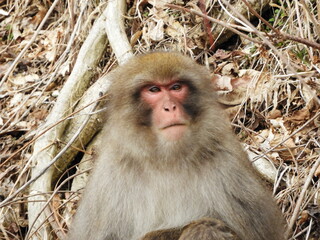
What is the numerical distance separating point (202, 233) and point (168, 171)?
48cm

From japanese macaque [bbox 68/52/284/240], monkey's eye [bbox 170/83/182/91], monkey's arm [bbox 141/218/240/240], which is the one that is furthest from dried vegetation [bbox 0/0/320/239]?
monkey's arm [bbox 141/218/240/240]

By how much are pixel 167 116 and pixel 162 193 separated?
62 cm

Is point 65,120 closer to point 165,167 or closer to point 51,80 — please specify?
point 51,80

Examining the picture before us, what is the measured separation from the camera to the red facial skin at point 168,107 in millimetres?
3555

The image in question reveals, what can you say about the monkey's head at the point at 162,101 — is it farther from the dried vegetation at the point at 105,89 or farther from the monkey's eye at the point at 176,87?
the dried vegetation at the point at 105,89

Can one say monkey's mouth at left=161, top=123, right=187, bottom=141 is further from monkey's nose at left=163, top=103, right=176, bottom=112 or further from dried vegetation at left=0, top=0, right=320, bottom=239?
dried vegetation at left=0, top=0, right=320, bottom=239

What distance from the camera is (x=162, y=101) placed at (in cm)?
362

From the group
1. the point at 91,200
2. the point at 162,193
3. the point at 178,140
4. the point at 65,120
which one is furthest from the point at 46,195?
the point at 178,140

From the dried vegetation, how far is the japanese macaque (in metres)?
0.85

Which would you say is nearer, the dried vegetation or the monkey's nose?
the monkey's nose

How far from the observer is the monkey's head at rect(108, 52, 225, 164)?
142 inches

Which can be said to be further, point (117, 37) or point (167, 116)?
point (117, 37)

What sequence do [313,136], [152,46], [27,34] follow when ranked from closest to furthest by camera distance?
[313,136] → [152,46] → [27,34]

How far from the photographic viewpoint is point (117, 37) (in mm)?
5660
